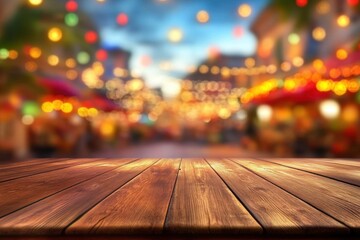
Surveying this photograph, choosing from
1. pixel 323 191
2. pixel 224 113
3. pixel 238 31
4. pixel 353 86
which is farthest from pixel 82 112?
pixel 224 113

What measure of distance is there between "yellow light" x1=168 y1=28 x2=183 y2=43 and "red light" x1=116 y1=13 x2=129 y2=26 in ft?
5.87

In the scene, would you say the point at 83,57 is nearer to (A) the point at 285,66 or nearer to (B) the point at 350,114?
(A) the point at 285,66

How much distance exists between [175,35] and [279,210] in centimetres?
1452

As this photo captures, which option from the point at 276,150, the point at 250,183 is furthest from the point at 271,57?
the point at 250,183

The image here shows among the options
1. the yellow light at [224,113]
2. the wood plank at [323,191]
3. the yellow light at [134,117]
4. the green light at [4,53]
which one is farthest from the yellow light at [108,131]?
the wood plank at [323,191]

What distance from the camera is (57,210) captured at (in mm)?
1514

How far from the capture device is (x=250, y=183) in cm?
218

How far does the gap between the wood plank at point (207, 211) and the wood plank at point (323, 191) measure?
0.32 metres

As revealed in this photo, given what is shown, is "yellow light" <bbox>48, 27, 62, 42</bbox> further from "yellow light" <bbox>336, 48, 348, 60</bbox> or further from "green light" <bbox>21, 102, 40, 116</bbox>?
"yellow light" <bbox>336, 48, 348, 60</bbox>

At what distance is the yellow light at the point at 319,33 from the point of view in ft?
58.2

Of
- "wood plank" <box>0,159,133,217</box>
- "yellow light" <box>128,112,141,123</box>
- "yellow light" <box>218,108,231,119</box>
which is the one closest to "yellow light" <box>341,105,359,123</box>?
"wood plank" <box>0,159,133,217</box>

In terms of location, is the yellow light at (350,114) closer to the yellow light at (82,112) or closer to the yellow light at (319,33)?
the yellow light at (319,33)

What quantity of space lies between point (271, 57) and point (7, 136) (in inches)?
645

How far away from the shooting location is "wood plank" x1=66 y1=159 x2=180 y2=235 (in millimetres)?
1279
